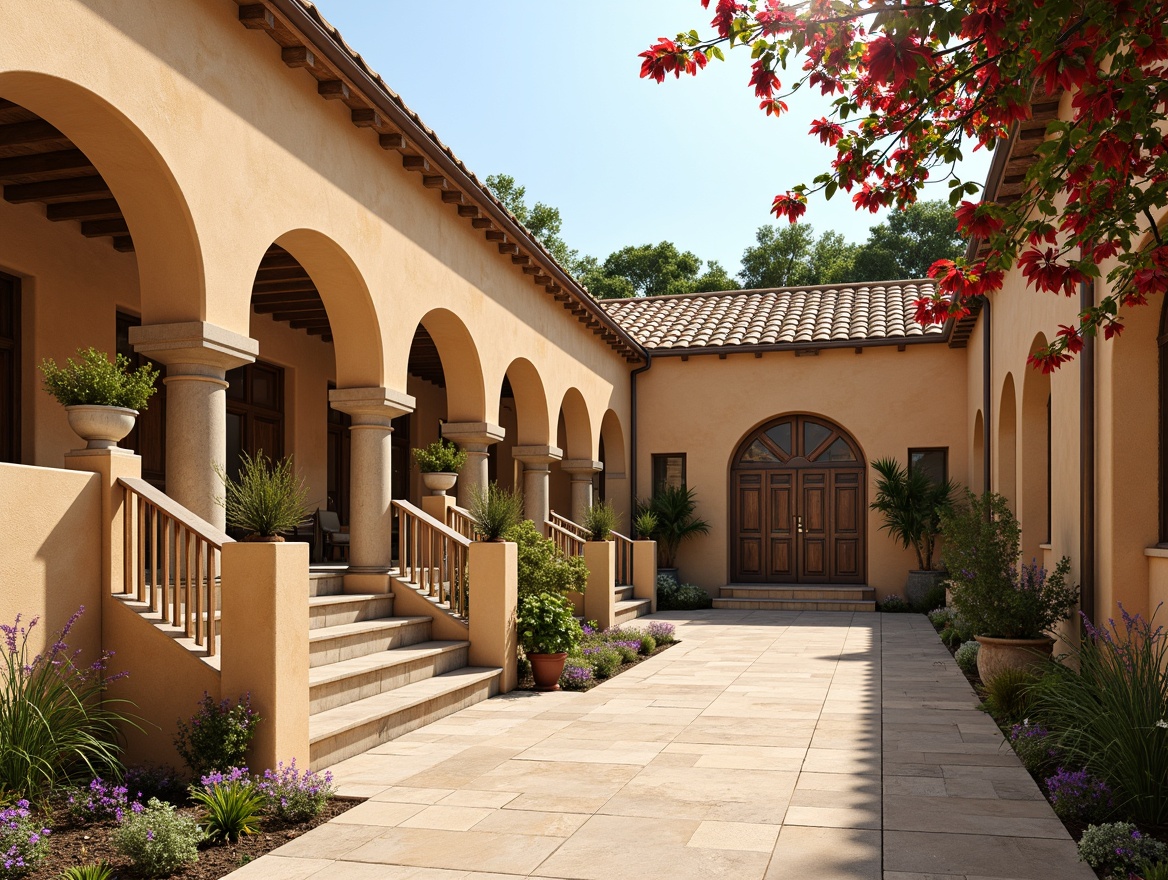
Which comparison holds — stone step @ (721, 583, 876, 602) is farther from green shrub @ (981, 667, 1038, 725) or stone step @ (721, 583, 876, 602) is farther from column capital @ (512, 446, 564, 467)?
green shrub @ (981, 667, 1038, 725)

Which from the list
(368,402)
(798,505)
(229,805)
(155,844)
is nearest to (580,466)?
(798,505)

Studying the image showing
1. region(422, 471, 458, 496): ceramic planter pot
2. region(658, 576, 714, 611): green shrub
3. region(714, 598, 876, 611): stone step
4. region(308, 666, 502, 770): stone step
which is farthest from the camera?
region(658, 576, 714, 611): green shrub

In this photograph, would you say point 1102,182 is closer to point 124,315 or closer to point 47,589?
point 47,589

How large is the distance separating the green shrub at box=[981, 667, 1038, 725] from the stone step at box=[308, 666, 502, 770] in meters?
4.16

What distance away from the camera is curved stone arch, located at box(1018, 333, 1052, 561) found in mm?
11828

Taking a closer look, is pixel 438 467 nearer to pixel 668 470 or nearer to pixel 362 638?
pixel 362 638

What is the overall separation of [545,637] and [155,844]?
540 cm

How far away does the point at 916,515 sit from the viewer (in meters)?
17.7

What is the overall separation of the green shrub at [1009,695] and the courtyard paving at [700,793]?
21 cm

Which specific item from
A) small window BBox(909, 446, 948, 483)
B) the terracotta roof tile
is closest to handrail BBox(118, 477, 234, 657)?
the terracotta roof tile

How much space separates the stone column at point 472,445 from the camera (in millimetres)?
12328

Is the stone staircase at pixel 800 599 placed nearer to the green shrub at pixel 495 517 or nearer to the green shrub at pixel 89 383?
the green shrub at pixel 495 517

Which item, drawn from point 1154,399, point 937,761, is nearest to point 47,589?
point 937,761

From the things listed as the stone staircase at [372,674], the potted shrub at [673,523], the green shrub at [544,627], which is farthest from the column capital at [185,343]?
the potted shrub at [673,523]
